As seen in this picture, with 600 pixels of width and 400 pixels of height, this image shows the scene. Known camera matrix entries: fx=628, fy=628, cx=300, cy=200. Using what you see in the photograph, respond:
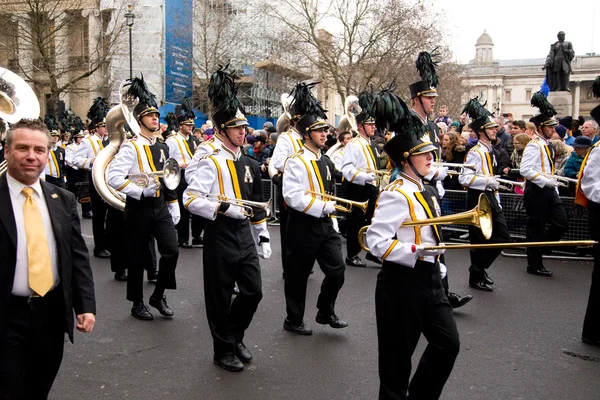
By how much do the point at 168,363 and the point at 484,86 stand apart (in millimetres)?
68825

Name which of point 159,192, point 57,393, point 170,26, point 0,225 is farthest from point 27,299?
point 170,26

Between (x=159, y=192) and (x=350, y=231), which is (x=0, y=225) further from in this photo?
(x=350, y=231)

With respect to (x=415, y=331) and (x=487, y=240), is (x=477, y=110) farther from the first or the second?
(x=415, y=331)

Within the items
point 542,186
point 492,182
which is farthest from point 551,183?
point 492,182

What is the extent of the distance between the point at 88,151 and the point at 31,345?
9768 millimetres

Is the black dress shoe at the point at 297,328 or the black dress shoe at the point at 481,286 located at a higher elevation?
the black dress shoe at the point at 481,286

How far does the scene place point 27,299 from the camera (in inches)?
141

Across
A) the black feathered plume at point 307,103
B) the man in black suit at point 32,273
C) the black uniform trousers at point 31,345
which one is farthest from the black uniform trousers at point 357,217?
the black uniform trousers at point 31,345

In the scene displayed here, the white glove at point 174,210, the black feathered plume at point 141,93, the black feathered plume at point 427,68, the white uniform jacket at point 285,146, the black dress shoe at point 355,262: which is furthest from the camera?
the white uniform jacket at point 285,146

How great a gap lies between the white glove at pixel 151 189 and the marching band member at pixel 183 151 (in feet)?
12.6

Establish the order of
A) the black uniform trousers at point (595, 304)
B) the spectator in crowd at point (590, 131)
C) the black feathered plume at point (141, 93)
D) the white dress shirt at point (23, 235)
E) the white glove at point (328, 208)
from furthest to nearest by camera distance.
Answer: the spectator in crowd at point (590, 131) → the black feathered plume at point (141, 93) → the white glove at point (328, 208) → the black uniform trousers at point (595, 304) → the white dress shirt at point (23, 235)

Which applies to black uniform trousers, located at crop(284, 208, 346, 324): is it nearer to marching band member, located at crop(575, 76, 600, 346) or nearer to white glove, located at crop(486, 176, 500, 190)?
marching band member, located at crop(575, 76, 600, 346)

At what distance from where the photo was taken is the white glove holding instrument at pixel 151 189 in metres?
6.96

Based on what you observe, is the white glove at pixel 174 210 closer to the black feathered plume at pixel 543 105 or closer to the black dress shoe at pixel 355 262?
the black dress shoe at pixel 355 262
